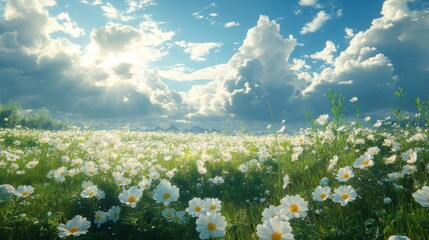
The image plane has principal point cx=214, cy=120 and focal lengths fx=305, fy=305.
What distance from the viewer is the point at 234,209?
359cm

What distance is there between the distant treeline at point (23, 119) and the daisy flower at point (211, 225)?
37.5 m

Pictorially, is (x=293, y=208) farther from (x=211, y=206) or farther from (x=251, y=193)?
(x=251, y=193)

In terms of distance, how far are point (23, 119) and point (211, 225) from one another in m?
69.7

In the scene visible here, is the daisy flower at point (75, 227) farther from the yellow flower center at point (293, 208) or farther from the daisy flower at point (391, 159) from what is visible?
the daisy flower at point (391, 159)

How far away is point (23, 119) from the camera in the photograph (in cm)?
6066

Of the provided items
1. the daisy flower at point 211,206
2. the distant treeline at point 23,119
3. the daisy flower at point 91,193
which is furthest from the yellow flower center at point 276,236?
the distant treeline at point 23,119

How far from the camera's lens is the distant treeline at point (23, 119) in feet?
154

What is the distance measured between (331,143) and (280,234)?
14.8ft

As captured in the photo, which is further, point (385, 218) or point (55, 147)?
point (55, 147)

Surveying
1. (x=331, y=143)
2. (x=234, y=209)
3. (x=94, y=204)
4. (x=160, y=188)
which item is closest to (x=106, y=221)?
(x=94, y=204)

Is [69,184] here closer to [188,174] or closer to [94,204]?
[94,204]

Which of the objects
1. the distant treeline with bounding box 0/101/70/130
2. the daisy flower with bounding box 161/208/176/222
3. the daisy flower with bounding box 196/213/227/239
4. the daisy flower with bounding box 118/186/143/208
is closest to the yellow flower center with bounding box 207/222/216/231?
the daisy flower with bounding box 196/213/227/239

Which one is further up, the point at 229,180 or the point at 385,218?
the point at 229,180

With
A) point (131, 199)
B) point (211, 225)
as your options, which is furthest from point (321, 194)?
point (131, 199)
